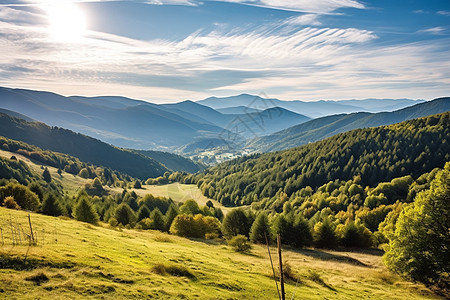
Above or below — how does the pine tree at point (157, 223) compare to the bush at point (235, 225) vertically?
below

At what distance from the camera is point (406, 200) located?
5989 inches

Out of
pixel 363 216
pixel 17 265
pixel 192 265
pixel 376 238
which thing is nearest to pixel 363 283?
pixel 192 265

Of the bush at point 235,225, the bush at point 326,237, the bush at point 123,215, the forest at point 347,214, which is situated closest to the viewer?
the forest at point 347,214

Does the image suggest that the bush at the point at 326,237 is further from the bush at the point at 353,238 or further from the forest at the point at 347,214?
the bush at the point at 353,238

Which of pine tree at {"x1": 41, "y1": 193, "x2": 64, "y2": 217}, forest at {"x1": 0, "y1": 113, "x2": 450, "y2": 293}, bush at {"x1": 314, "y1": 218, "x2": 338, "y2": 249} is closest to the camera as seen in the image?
forest at {"x1": 0, "y1": 113, "x2": 450, "y2": 293}

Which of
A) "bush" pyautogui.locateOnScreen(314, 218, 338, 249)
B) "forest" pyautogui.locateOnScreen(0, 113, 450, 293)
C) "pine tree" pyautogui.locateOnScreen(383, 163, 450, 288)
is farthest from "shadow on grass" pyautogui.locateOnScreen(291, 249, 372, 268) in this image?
"pine tree" pyautogui.locateOnScreen(383, 163, 450, 288)

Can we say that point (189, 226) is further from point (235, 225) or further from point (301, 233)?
point (301, 233)

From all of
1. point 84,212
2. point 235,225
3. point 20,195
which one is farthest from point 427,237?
point 20,195

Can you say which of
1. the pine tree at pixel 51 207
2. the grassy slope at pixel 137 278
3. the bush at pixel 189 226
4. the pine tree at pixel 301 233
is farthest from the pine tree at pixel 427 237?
the pine tree at pixel 51 207

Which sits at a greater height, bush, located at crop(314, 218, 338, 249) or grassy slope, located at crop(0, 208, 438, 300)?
grassy slope, located at crop(0, 208, 438, 300)

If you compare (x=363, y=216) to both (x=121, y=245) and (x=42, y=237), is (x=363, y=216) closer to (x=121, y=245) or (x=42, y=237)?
(x=121, y=245)

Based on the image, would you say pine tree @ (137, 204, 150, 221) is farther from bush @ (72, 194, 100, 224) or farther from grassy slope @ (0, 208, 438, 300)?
grassy slope @ (0, 208, 438, 300)

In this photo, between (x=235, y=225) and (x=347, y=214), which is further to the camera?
(x=347, y=214)

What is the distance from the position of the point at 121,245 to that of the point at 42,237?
11.2 meters
